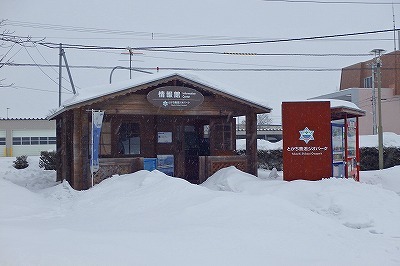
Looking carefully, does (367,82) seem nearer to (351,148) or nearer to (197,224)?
(351,148)

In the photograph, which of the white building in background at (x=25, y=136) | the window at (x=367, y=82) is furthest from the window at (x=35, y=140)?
the window at (x=367, y=82)

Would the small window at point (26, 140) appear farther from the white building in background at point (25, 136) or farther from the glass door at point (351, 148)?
the glass door at point (351, 148)

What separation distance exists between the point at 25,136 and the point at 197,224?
47330 mm

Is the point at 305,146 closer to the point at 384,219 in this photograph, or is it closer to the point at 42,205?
the point at 384,219

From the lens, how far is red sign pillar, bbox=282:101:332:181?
47.2ft

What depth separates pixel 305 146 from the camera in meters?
14.5

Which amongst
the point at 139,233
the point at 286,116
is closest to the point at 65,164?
the point at 286,116

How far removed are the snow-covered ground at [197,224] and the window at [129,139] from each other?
3445mm

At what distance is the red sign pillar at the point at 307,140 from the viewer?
14383 mm

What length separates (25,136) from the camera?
5175cm

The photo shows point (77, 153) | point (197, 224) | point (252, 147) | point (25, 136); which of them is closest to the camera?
point (197, 224)

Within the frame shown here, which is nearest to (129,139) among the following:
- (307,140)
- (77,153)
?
(77,153)

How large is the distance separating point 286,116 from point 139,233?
816 cm

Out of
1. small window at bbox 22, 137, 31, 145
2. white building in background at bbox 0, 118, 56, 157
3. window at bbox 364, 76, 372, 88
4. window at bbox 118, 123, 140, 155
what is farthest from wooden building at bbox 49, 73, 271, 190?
window at bbox 364, 76, 372, 88
